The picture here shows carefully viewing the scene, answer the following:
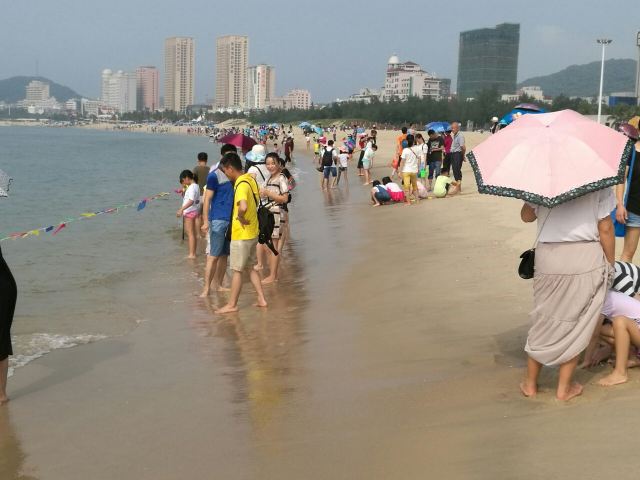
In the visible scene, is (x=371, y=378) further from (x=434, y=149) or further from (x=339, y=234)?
(x=434, y=149)

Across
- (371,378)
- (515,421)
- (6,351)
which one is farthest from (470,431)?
(6,351)

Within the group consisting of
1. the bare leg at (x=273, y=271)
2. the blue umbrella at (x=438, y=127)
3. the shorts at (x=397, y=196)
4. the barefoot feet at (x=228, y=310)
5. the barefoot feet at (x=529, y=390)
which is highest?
the blue umbrella at (x=438, y=127)

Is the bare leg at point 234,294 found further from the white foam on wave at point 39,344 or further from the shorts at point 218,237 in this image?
the white foam on wave at point 39,344

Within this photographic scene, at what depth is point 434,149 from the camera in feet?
60.0

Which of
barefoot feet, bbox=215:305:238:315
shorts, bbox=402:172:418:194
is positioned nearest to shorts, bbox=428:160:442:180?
shorts, bbox=402:172:418:194

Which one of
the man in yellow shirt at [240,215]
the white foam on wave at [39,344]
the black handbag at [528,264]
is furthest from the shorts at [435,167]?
the black handbag at [528,264]

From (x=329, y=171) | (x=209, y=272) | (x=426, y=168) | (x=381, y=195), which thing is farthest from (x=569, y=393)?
(x=329, y=171)

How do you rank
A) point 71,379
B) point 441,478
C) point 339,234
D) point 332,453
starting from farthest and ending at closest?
point 339,234 → point 71,379 → point 332,453 → point 441,478

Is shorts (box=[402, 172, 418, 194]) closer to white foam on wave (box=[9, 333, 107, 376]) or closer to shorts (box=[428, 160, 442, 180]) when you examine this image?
shorts (box=[428, 160, 442, 180])

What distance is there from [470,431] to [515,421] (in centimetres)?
27

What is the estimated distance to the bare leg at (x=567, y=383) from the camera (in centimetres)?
416

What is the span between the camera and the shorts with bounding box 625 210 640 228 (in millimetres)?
6430

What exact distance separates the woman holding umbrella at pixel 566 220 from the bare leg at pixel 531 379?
64mm

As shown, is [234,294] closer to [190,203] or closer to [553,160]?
[190,203]
